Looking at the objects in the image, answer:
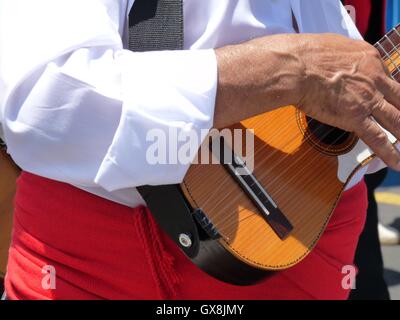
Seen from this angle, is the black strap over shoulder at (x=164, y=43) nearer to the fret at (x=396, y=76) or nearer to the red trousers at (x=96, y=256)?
the red trousers at (x=96, y=256)

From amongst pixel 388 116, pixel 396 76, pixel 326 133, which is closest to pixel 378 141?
pixel 388 116

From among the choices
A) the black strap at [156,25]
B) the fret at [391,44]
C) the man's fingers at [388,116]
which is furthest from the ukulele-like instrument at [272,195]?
the black strap at [156,25]

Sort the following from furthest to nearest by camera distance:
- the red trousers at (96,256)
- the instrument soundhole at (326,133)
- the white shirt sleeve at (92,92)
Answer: the instrument soundhole at (326,133) → the red trousers at (96,256) → the white shirt sleeve at (92,92)

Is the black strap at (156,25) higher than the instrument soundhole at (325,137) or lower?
higher

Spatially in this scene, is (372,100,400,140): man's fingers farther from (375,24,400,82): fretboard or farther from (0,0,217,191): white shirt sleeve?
(0,0,217,191): white shirt sleeve

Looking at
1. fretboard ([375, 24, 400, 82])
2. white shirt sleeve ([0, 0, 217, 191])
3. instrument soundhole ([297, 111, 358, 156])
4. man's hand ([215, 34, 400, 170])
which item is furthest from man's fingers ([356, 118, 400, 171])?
white shirt sleeve ([0, 0, 217, 191])

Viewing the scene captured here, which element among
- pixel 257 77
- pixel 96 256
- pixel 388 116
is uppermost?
pixel 257 77

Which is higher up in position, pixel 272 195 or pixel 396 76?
pixel 396 76

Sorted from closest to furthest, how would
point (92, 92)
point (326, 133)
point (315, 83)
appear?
point (92, 92) < point (315, 83) < point (326, 133)

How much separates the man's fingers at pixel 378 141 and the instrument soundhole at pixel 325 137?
122mm

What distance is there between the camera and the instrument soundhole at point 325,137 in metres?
1.57

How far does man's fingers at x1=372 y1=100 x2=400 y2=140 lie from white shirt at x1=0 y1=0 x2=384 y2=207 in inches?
14.2

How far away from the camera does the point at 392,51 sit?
65.2 inches

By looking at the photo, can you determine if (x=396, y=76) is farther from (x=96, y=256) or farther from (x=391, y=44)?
(x=96, y=256)
